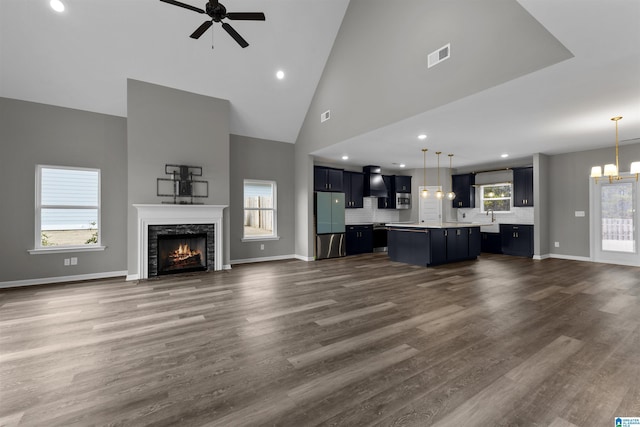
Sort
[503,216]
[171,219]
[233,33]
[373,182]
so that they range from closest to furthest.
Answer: [233,33]
[171,219]
[503,216]
[373,182]

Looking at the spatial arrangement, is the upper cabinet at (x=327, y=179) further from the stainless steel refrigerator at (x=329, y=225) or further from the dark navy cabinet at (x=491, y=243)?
the dark navy cabinet at (x=491, y=243)

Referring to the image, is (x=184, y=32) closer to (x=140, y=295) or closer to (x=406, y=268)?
(x=140, y=295)

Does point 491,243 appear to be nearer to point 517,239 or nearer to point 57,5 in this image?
point 517,239

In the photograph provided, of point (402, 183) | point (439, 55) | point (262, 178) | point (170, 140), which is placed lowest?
point (262, 178)

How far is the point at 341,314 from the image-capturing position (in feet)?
10.8

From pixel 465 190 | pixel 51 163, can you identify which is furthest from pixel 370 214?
pixel 51 163

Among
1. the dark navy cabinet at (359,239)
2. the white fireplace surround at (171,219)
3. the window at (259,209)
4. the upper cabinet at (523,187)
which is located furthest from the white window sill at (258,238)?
the upper cabinet at (523,187)

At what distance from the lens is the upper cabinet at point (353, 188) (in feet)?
27.6

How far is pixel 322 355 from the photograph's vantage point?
235 centimetres

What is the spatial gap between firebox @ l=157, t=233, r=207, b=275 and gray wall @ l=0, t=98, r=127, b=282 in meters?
0.84

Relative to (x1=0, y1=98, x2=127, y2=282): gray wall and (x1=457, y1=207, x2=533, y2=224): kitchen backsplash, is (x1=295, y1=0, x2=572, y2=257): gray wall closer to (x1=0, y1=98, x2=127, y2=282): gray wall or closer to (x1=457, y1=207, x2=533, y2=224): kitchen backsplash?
(x1=0, y1=98, x2=127, y2=282): gray wall

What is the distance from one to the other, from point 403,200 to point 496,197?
272 centimetres

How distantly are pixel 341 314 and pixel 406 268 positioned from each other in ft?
10.3

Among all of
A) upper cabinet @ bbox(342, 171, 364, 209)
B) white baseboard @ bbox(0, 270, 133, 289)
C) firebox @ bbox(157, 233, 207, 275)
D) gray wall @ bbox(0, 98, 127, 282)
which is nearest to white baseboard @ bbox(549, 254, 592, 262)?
upper cabinet @ bbox(342, 171, 364, 209)
